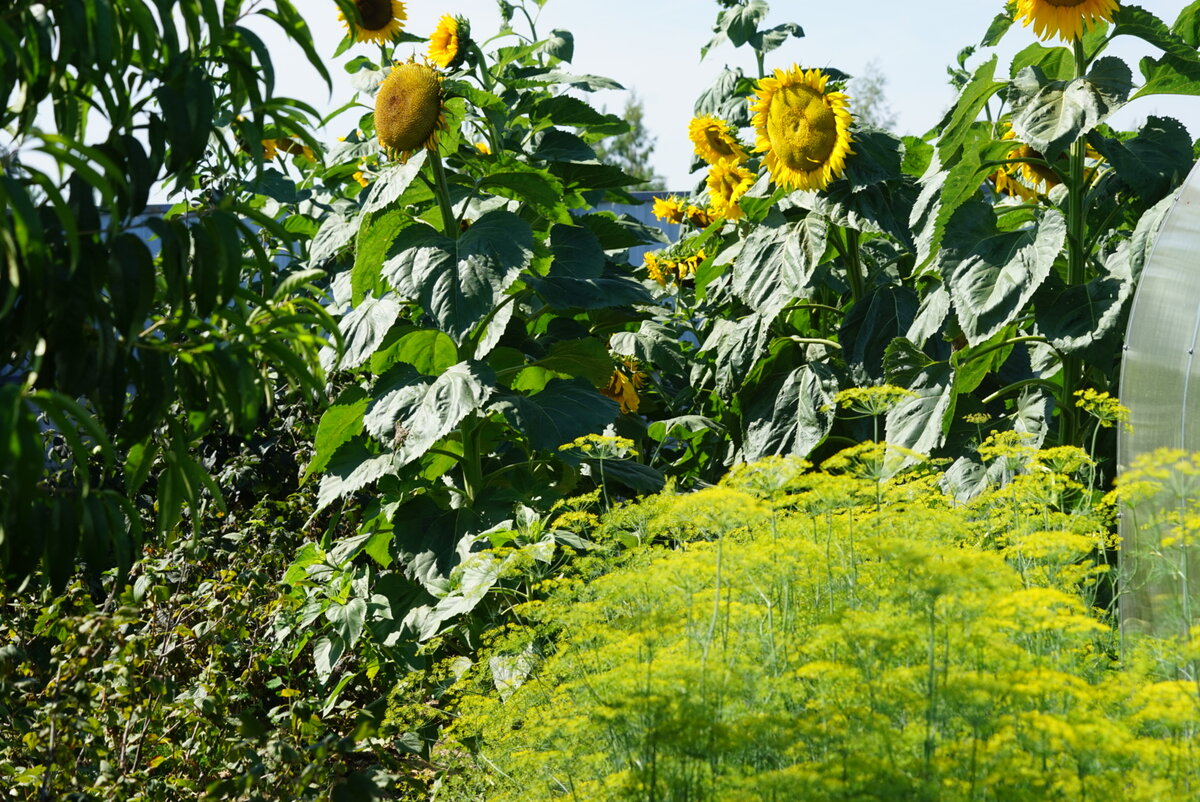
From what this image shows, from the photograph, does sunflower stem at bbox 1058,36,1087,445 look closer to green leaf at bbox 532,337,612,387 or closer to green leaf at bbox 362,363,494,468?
green leaf at bbox 532,337,612,387

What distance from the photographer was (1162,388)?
108 inches

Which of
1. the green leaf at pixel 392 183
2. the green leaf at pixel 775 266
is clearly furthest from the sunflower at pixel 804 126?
the green leaf at pixel 392 183

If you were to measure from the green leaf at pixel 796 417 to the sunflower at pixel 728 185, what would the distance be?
Result: 858mm

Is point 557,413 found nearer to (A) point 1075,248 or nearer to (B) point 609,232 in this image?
(B) point 609,232

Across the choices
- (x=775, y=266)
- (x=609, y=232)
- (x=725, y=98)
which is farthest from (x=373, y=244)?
(x=725, y=98)

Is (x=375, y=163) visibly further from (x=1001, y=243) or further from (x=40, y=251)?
(x=40, y=251)

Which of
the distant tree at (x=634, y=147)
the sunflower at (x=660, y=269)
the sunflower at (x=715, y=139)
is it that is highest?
the distant tree at (x=634, y=147)

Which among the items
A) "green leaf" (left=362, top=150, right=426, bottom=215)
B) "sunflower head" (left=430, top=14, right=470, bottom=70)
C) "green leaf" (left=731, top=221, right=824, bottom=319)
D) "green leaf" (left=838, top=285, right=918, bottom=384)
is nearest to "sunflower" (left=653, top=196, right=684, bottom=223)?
"green leaf" (left=731, top=221, right=824, bottom=319)

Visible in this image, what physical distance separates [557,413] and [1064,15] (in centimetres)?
179

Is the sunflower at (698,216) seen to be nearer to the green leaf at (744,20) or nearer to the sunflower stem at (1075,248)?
the green leaf at (744,20)

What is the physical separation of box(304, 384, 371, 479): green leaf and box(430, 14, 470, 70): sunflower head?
3.74 ft

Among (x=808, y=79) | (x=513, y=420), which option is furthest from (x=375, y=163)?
(x=808, y=79)

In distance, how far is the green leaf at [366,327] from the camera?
340cm

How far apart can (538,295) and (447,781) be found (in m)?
1.46
